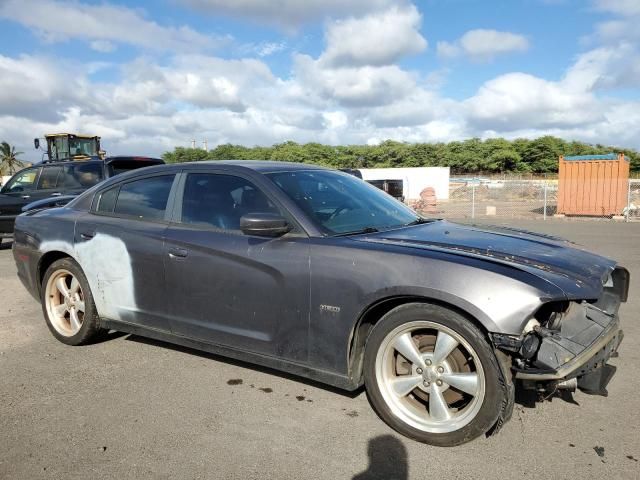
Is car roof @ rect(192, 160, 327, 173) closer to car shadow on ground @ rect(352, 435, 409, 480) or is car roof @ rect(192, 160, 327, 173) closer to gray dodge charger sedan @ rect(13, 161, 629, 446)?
gray dodge charger sedan @ rect(13, 161, 629, 446)

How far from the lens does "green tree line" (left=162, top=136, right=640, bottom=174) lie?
72438mm

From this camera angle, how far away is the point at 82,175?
36.0 ft

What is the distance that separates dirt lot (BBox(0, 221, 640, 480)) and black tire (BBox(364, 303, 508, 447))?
80 millimetres

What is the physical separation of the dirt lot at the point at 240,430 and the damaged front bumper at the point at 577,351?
405 mm

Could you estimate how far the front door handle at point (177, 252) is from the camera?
3803mm

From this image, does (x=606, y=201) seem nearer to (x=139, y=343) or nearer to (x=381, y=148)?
(x=139, y=343)

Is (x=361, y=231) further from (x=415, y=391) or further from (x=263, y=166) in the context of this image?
(x=415, y=391)

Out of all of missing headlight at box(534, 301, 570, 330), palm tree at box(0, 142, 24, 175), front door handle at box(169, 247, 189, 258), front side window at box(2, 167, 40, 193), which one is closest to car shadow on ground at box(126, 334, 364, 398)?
front door handle at box(169, 247, 189, 258)

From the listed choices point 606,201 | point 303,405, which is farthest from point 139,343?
point 606,201

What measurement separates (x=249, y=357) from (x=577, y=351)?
80.6 inches

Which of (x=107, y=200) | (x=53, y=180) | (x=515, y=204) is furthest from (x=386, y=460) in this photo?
(x=515, y=204)

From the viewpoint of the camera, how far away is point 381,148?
8062cm

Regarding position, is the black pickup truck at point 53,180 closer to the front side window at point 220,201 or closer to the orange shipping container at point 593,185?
the front side window at point 220,201

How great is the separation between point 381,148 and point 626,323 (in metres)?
77.2
